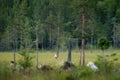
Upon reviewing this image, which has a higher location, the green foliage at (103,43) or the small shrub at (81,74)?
the green foliage at (103,43)

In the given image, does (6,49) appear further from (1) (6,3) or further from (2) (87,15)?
(2) (87,15)

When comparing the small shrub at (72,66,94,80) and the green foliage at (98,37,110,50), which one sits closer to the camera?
the small shrub at (72,66,94,80)

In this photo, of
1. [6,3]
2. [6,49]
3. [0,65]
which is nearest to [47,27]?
[6,49]

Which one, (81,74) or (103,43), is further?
(103,43)

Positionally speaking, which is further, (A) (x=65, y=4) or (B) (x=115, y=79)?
(A) (x=65, y=4)

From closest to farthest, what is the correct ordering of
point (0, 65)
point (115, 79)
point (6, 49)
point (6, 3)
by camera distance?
point (115, 79)
point (0, 65)
point (6, 49)
point (6, 3)

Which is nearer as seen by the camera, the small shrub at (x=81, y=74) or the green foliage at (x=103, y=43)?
the small shrub at (x=81, y=74)

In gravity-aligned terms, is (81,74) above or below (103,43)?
below

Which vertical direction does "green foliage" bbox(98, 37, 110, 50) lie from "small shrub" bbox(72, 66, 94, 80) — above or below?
above

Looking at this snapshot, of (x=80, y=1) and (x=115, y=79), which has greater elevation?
(x=80, y=1)

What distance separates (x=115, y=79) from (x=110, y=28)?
66910 millimetres

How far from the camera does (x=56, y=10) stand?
67.1m

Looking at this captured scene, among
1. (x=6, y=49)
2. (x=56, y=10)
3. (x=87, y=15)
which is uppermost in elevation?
(x=56, y=10)

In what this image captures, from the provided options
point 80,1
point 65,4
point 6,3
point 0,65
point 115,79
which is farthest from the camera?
point 6,3
